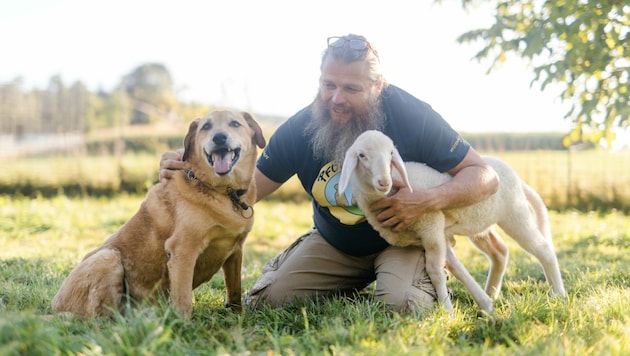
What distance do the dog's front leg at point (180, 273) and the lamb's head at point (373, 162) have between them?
1.11m

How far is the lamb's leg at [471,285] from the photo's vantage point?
12.0 ft

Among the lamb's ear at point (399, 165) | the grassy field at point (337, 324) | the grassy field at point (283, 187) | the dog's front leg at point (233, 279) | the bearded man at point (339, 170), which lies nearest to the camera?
the grassy field at point (337, 324)

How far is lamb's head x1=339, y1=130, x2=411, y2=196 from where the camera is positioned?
131 inches

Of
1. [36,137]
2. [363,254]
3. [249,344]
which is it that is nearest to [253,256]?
[363,254]

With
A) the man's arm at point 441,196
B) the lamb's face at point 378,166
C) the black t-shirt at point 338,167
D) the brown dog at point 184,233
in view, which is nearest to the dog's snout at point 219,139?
the brown dog at point 184,233

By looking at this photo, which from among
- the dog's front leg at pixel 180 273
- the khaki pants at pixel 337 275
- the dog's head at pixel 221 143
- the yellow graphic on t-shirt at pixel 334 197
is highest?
the dog's head at pixel 221 143

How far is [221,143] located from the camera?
367 centimetres

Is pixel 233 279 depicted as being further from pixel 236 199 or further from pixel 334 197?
pixel 334 197

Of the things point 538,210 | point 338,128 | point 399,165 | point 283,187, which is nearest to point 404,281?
point 399,165

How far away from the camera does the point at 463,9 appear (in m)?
7.78

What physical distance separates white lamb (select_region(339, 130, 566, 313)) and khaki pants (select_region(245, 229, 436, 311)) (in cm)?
15

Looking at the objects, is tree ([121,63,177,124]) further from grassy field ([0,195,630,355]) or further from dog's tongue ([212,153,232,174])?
dog's tongue ([212,153,232,174])

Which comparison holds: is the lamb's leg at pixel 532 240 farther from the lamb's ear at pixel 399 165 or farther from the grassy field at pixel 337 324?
the lamb's ear at pixel 399 165

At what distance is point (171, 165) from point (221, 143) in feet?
1.57
